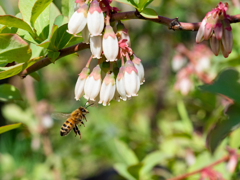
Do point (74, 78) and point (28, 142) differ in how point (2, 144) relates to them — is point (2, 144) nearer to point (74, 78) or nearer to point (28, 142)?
point (28, 142)

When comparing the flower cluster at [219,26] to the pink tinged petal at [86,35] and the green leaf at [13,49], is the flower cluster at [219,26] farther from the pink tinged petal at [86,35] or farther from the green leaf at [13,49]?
the green leaf at [13,49]

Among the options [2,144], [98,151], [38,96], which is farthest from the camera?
[38,96]

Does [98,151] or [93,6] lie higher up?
[93,6]

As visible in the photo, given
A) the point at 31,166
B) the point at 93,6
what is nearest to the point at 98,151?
the point at 31,166

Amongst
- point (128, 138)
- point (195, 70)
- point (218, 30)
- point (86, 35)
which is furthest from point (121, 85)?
point (195, 70)

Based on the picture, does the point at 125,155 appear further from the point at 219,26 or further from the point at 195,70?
the point at 195,70

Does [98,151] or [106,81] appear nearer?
[106,81]
